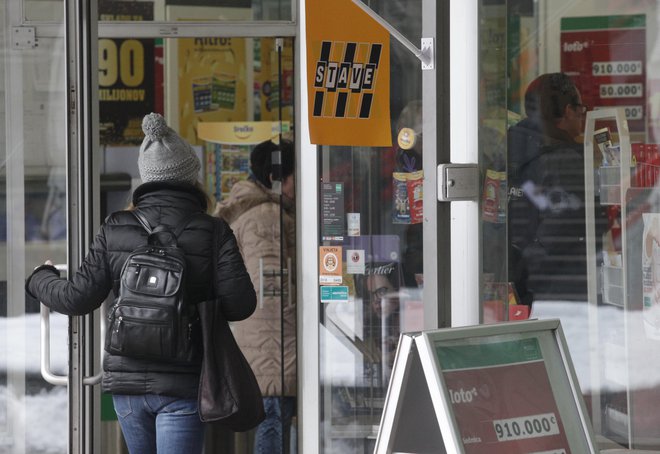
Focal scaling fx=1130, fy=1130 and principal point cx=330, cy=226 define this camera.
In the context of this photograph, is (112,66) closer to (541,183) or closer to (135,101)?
(135,101)

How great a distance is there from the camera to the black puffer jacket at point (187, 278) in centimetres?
350

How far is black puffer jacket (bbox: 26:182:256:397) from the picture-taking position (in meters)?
3.50

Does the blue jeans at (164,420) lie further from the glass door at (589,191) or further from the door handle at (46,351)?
the glass door at (589,191)

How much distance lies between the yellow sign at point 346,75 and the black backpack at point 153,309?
64cm

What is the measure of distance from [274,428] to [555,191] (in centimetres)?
212

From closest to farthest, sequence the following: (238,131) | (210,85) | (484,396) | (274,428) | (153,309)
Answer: (484,396), (153,309), (274,428), (238,131), (210,85)

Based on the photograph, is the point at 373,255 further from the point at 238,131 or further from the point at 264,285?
the point at 238,131

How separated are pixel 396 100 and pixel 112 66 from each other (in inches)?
141

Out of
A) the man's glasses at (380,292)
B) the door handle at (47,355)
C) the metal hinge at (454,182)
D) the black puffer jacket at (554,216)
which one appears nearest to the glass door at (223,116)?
the man's glasses at (380,292)

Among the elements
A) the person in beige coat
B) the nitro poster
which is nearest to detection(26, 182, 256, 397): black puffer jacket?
the person in beige coat

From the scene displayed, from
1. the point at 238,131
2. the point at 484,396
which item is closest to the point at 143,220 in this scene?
the point at 484,396

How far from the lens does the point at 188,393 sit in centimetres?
351

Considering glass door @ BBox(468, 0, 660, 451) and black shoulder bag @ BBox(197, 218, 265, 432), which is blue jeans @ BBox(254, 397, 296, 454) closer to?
black shoulder bag @ BBox(197, 218, 265, 432)

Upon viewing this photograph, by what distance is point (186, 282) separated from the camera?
11.4 feet
